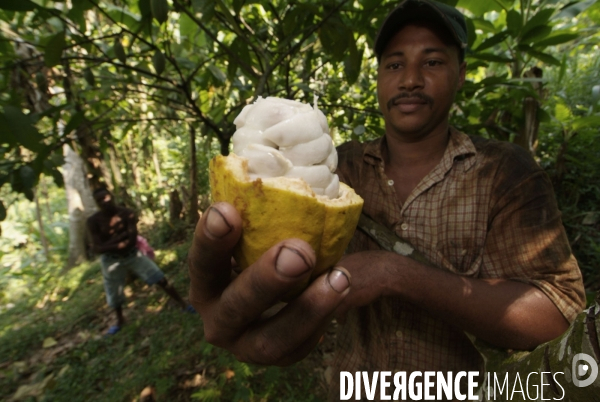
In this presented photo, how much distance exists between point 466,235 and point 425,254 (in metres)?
0.15

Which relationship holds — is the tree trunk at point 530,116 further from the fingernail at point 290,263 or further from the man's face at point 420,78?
the fingernail at point 290,263

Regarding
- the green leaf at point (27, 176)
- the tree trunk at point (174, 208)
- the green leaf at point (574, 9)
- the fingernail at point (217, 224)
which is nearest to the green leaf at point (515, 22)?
the green leaf at point (574, 9)

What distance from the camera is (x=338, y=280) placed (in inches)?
24.4

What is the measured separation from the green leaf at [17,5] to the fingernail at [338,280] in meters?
1.05

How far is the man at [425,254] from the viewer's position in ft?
2.11

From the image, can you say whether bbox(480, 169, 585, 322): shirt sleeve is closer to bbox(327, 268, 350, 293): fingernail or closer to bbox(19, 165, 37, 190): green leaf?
bbox(327, 268, 350, 293): fingernail

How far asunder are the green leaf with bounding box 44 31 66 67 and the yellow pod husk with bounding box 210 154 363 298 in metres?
0.92

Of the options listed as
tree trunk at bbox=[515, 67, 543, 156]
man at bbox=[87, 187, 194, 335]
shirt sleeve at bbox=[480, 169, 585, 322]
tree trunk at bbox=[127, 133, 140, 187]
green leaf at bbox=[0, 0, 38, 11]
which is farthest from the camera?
tree trunk at bbox=[127, 133, 140, 187]

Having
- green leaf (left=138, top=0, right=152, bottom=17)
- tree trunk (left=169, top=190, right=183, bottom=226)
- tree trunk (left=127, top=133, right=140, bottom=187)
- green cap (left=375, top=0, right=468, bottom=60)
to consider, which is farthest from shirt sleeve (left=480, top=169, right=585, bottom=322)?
tree trunk (left=127, top=133, right=140, bottom=187)

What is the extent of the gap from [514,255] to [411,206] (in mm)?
347

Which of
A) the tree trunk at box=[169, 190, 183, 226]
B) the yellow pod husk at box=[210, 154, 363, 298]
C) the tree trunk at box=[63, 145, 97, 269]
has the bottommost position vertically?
the tree trunk at box=[169, 190, 183, 226]

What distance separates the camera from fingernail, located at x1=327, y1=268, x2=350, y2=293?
0.62 meters

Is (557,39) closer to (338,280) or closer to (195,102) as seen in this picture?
(338,280)

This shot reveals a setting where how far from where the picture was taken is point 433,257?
1150 mm
